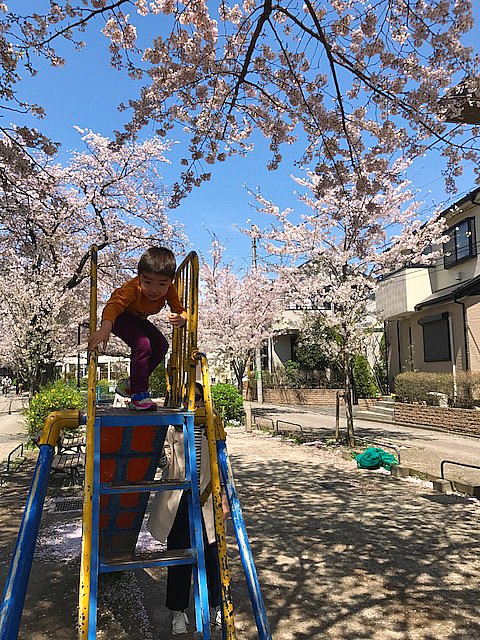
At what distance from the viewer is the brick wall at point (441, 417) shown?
1448cm

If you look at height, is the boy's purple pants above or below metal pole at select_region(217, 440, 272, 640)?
above

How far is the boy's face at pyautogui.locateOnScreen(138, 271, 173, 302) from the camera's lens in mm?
3234

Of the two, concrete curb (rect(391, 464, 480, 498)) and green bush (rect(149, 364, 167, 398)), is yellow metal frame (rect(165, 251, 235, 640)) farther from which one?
green bush (rect(149, 364, 167, 398))

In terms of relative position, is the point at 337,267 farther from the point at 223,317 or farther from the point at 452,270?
the point at 452,270

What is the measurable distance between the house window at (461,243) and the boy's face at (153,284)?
16.9 meters

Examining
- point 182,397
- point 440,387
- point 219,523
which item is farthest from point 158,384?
point 219,523

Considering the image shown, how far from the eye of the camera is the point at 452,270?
2078 cm

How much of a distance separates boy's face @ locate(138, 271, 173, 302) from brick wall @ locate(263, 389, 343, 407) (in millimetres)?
23533

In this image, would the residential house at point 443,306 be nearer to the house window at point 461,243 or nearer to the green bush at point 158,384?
the house window at point 461,243

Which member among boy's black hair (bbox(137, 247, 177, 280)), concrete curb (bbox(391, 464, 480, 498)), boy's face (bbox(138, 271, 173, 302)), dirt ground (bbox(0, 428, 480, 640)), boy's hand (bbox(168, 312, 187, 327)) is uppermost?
boy's black hair (bbox(137, 247, 177, 280))

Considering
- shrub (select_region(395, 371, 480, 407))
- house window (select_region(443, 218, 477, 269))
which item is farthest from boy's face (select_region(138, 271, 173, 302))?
house window (select_region(443, 218, 477, 269))

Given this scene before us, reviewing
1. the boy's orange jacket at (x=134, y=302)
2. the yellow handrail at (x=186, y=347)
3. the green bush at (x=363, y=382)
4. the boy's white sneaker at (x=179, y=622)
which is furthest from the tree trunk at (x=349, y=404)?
the green bush at (x=363, y=382)

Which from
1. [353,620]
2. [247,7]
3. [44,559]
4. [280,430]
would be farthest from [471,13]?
[280,430]

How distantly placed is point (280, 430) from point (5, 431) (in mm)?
9383
